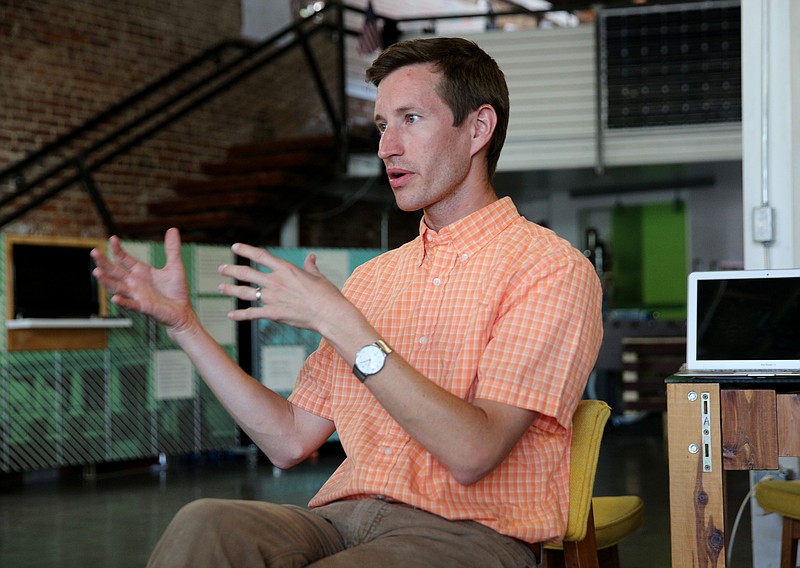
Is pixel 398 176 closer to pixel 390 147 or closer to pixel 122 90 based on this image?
pixel 390 147

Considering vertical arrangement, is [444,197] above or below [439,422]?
above

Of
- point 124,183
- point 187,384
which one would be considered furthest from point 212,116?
point 187,384

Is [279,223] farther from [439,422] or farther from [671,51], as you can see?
[439,422]

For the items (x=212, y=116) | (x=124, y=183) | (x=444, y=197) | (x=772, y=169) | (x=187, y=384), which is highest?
(x=212, y=116)

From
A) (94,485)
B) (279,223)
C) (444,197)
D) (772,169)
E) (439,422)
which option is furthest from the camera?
(279,223)

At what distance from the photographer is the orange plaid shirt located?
1655mm

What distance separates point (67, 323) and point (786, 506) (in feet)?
15.7

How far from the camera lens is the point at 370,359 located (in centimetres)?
149

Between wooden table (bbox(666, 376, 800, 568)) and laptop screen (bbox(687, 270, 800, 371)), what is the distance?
40 cm

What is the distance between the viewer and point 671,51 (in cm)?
796

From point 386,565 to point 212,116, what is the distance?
26.6 feet

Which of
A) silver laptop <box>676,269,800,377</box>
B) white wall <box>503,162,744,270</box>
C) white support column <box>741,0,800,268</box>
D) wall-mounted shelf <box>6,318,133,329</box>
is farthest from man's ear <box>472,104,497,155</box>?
white wall <box>503,162,744,270</box>

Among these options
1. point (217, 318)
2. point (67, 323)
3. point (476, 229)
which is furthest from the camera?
point (217, 318)

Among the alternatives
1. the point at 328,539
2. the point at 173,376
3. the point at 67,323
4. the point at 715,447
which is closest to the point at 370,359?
the point at 328,539
